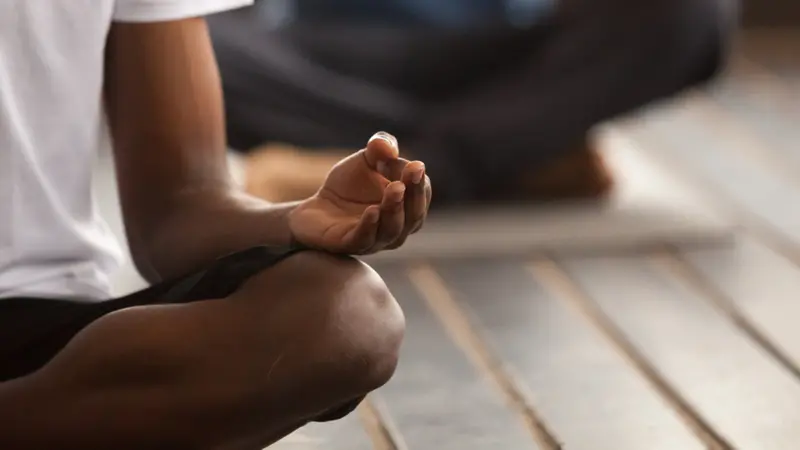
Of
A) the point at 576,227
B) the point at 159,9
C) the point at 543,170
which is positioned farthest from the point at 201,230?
the point at 543,170

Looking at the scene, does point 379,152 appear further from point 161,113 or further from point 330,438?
point 330,438

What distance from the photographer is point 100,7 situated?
1080 millimetres

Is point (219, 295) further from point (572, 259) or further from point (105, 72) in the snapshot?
point (572, 259)

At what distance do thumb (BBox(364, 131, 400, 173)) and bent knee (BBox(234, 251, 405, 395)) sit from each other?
0.25 feet

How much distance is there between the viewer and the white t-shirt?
41.8 inches

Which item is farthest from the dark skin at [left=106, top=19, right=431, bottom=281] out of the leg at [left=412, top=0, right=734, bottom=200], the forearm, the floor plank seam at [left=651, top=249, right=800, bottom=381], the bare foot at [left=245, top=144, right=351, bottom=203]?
the leg at [left=412, top=0, right=734, bottom=200]

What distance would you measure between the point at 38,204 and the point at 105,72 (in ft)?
0.44

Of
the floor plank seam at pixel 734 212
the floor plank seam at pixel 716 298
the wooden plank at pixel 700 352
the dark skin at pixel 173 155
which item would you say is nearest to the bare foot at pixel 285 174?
the wooden plank at pixel 700 352

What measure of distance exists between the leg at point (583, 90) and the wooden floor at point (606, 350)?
0.22 metres

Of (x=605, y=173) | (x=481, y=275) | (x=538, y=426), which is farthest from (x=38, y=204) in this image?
(x=605, y=173)

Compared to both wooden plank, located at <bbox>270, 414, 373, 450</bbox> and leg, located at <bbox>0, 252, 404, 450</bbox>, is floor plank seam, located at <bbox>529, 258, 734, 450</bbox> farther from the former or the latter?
leg, located at <bbox>0, 252, 404, 450</bbox>

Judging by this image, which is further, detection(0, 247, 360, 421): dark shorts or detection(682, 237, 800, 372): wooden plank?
detection(682, 237, 800, 372): wooden plank

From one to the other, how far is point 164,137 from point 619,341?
654 mm

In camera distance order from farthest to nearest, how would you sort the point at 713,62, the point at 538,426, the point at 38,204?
1. the point at 713,62
2. the point at 538,426
3. the point at 38,204
